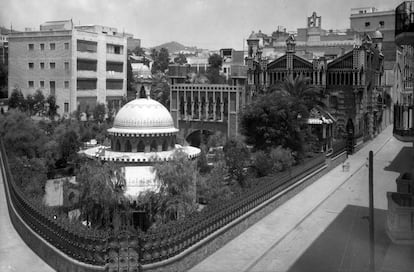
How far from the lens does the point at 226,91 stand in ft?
145

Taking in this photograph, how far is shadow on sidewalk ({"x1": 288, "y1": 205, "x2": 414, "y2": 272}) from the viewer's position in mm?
11297

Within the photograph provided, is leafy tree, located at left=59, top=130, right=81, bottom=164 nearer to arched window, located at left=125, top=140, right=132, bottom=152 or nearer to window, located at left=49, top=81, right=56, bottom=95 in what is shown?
arched window, located at left=125, top=140, right=132, bottom=152

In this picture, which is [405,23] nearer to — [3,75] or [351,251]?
[351,251]

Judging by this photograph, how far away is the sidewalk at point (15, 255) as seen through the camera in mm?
12720

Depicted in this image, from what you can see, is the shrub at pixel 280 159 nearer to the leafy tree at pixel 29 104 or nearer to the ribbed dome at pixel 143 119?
the ribbed dome at pixel 143 119

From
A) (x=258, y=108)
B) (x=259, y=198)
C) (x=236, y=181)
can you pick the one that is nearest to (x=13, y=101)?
(x=258, y=108)

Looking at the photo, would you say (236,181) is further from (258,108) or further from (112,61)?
(112,61)

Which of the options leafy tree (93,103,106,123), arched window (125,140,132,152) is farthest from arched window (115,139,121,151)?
leafy tree (93,103,106,123)

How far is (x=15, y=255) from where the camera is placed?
45.0ft

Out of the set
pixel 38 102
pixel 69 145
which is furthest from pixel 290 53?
pixel 38 102

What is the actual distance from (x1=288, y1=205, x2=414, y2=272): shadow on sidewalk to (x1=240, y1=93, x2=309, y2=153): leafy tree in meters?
8.16

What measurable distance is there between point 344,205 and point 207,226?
821cm

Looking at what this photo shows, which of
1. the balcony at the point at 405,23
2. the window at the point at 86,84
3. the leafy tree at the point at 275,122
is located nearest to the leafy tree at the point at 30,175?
the leafy tree at the point at 275,122

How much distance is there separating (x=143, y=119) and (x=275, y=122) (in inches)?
346
